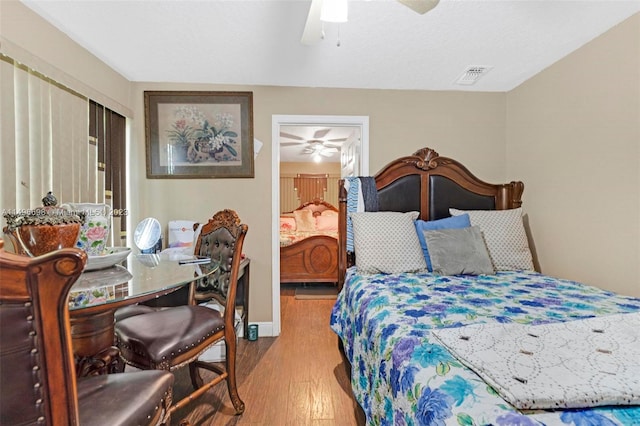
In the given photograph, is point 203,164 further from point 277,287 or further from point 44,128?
point 277,287

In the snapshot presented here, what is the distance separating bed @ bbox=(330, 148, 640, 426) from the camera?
0.78 metres

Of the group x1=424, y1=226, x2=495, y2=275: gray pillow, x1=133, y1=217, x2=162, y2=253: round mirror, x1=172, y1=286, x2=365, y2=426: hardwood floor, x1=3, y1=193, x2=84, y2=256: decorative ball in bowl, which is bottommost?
x1=172, y1=286, x2=365, y2=426: hardwood floor

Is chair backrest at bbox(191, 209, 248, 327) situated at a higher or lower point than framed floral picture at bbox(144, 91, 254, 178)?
lower

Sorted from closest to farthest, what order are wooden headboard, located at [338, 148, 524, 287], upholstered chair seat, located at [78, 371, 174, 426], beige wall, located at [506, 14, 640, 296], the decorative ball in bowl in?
1. upholstered chair seat, located at [78, 371, 174, 426]
2. the decorative ball in bowl
3. beige wall, located at [506, 14, 640, 296]
4. wooden headboard, located at [338, 148, 524, 287]

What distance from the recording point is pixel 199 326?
5.17ft

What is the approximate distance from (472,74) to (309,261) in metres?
2.91

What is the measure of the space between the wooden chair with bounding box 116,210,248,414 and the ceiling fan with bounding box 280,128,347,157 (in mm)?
2879

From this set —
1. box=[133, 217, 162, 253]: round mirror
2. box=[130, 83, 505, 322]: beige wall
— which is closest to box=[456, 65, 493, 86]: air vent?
box=[130, 83, 505, 322]: beige wall

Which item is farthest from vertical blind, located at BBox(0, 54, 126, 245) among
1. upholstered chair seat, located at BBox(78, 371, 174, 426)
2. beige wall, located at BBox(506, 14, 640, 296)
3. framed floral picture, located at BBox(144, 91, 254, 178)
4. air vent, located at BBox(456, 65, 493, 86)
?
beige wall, located at BBox(506, 14, 640, 296)

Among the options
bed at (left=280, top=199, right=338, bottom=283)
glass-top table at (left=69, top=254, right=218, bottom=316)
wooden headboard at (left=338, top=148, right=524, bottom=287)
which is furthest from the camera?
bed at (left=280, top=199, right=338, bottom=283)

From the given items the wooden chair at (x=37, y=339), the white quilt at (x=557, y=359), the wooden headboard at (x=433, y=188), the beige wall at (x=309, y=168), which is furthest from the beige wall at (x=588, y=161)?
the beige wall at (x=309, y=168)

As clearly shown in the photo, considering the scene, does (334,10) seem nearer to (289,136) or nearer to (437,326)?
(437,326)

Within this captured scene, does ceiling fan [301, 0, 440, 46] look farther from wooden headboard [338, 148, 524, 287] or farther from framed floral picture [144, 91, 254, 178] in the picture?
framed floral picture [144, 91, 254, 178]

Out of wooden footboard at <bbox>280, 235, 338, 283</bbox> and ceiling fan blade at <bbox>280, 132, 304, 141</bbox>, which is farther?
ceiling fan blade at <bbox>280, 132, 304, 141</bbox>
